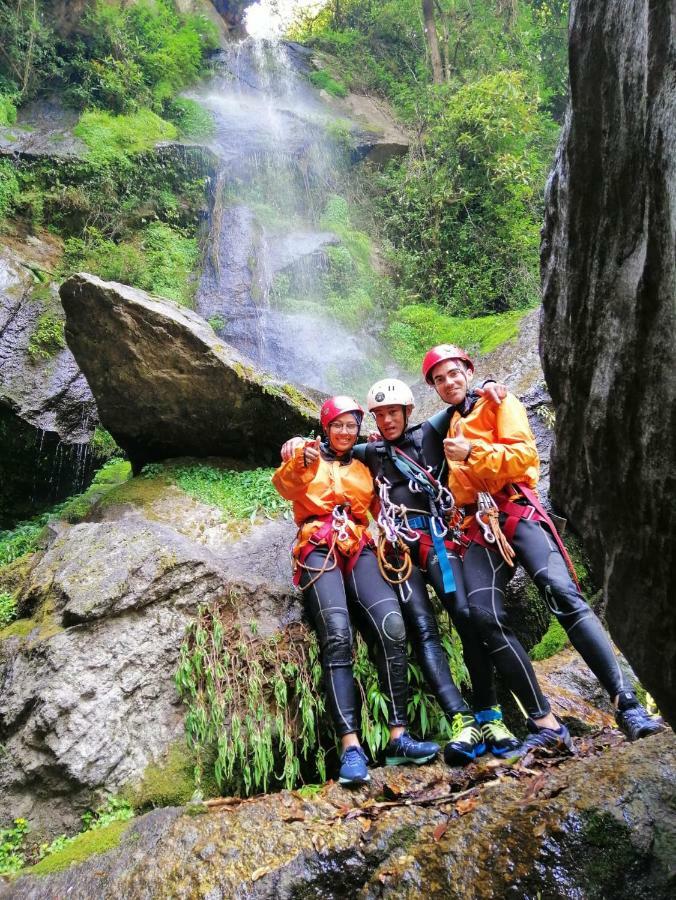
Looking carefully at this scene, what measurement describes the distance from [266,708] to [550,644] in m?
2.55

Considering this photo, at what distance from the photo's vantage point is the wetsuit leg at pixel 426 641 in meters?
3.86

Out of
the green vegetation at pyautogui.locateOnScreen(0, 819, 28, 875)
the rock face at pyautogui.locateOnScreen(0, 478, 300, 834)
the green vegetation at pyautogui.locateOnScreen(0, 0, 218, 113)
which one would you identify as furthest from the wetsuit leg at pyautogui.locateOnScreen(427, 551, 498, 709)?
the green vegetation at pyautogui.locateOnScreen(0, 0, 218, 113)

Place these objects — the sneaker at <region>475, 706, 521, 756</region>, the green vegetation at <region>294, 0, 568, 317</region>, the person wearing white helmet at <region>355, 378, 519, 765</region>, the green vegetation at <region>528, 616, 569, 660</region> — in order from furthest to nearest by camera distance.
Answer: the green vegetation at <region>294, 0, 568, 317</region> < the green vegetation at <region>528, 616, 569, 660</region> < the person wearing white helmet at <region>355, 378, 519, 765</region> < the sneaker at <region>475, 706, 521, 756</region>

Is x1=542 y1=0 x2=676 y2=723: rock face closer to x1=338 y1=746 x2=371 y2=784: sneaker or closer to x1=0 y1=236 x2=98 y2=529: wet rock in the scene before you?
x1=338 y1=746 x2=371 y2=784: sneaker

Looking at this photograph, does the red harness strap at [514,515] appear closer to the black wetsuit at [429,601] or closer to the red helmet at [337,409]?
the black wetsuit at [429,601]

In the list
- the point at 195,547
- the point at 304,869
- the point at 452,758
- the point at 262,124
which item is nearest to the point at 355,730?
the point at 452,758

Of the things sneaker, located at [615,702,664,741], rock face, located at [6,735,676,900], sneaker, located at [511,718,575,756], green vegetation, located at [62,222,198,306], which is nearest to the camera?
rock face, located at [6,735,676,900]

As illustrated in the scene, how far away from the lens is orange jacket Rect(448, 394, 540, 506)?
3727mm

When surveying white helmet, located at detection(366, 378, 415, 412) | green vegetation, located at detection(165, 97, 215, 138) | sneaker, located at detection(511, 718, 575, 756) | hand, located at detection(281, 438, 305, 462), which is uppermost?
green vegetation, located at detection(165, 97, 215, 138)

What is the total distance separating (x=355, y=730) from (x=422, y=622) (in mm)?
813

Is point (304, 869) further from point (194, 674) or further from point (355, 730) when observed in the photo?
point (194, 674)

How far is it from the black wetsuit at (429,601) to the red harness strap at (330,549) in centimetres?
36

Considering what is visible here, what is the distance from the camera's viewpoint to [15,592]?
586cm

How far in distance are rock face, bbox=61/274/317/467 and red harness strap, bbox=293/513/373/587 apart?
9.91 ft
